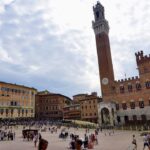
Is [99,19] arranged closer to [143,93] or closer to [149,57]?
[149,57]

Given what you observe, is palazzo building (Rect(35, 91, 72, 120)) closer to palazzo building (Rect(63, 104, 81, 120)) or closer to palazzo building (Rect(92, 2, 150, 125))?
palazzo building (Rect(63, 104, 81, 120))

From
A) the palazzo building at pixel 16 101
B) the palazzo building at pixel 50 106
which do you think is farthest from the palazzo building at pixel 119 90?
the palazzo building at pixel 50 106

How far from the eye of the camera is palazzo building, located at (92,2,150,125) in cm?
5130

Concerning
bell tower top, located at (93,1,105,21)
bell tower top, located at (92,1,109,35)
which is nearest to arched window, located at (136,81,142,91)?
bell tower top, located at (92,1,109,35)

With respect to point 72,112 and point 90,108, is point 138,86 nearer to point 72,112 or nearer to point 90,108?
point 90,108

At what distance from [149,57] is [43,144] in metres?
47.3

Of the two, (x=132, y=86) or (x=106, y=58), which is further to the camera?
(x=106, y=58)

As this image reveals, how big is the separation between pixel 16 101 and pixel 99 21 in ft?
122

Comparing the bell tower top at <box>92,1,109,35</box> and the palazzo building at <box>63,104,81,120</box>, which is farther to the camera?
the palazzo building at <box>63,104,81,120</box>

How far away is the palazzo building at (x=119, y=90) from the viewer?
51.3m

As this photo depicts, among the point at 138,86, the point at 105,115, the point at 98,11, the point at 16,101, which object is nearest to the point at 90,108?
the point at 105,115

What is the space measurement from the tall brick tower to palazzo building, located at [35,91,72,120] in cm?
2825

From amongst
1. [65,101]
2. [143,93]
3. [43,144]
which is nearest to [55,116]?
[65,101]

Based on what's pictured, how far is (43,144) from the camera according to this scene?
31.9 ft
